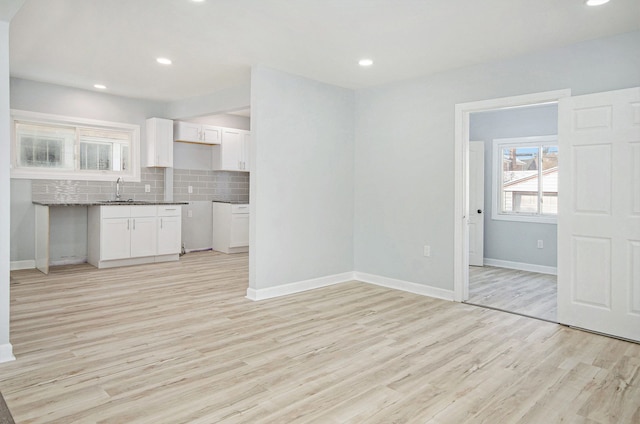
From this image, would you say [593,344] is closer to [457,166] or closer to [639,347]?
[639,347]

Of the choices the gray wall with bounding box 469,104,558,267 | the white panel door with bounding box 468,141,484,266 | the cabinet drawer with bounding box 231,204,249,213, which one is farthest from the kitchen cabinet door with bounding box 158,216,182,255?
the gray wall with bounding box 469,104,558,267

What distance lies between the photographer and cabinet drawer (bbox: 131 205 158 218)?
6.12m

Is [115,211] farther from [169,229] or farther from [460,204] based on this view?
[460,204]

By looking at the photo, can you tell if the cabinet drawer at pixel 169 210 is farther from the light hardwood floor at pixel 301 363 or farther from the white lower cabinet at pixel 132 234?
the light hardwood floor at pixel 301 363

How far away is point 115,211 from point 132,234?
0.41 metres

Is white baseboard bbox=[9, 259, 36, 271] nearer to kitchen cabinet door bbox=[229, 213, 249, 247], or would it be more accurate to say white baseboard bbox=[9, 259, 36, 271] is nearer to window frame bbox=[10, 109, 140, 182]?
window frame bbox=[10, 109, 140, 182]

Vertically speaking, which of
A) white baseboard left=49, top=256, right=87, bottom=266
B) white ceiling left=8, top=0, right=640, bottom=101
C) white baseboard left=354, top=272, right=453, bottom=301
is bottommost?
white baseboard left=354, top=272, right=453, bottom=301

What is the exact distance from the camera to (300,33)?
3523mm

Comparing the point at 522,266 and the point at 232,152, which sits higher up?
the point at 232,152

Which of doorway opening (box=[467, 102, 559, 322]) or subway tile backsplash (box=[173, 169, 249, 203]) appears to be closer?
doorway opening (box=[467, 102, 559, 322])

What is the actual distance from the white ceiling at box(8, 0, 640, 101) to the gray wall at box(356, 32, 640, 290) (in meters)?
0.16

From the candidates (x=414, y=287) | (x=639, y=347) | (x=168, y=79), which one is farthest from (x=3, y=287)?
(x=639, y=347)

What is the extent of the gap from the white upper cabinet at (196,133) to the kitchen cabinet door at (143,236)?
1.59 meters

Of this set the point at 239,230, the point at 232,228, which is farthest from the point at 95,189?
the point at 239,230
